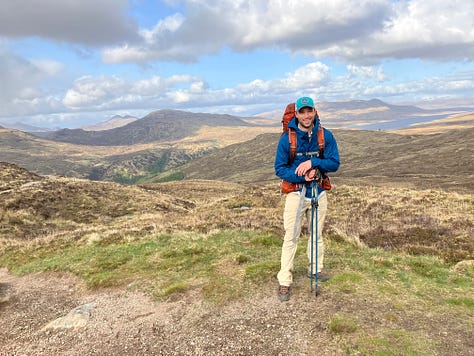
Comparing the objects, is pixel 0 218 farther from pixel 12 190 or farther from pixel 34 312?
pixel 34 312

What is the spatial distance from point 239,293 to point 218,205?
23.1 m

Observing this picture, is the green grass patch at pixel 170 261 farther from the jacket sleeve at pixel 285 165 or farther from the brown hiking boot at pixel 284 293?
the jacket sleeve at pixel 285 165

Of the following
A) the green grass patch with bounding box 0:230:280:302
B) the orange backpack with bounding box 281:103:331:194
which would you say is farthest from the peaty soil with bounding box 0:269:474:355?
the orange backpack with bounding box 281:103:331:194

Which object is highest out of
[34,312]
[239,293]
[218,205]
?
[239,293]

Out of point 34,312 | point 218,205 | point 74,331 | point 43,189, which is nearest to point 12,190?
point 43,189

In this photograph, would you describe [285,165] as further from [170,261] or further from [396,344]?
[170,261]

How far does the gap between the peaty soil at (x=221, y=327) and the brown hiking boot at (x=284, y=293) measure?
139 millimetres

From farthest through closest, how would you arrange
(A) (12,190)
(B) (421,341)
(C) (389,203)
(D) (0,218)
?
(A) (12,190) → (D) (0,218) → (C) (389,203) → (B) (421,341)

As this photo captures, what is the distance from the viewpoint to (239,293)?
363 inches

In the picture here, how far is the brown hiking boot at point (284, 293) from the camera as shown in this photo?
8547mm

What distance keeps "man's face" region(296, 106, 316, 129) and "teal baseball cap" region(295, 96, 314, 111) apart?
7 cm

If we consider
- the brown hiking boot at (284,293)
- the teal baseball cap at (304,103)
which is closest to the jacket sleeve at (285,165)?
the teal baseball cap at (304,103)

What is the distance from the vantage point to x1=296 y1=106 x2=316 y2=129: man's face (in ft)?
26.1

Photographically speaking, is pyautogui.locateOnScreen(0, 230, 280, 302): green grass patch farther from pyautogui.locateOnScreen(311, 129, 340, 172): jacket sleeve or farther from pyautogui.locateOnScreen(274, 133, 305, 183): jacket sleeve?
pyautogui.locateOnScreen(311, 129, 340, 172): jacket sleeve
